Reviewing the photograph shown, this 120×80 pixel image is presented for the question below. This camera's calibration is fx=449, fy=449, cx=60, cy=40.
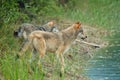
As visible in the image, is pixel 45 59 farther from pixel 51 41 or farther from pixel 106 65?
pixel 106 65

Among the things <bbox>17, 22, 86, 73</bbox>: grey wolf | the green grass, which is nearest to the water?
the green grass

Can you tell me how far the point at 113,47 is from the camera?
18.9m

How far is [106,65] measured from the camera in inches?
571

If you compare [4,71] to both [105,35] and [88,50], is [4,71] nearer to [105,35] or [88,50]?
[88,50]

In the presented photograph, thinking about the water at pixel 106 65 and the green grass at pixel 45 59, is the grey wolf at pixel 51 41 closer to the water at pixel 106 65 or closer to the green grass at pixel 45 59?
the green grass at pixel 45 59

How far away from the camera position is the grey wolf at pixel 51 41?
1176 centimetres

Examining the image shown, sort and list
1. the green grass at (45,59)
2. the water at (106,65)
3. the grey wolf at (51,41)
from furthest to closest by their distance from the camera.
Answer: the water at (106,65) < the grey wolf at (51,41) < the green grass at (45,59)

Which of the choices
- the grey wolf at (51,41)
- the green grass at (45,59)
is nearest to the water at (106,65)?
the green grass at (45,59)

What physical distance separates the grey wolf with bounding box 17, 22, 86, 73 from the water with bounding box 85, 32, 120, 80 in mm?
1153

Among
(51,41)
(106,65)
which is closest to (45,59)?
(51,41)

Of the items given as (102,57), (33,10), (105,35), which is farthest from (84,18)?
(102,57)

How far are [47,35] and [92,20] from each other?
549 inches

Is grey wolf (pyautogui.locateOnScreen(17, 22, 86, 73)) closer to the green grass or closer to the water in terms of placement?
the green grass

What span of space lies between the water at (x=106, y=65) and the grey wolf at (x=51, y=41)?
3.78 feet
